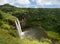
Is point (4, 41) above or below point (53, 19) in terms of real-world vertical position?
above

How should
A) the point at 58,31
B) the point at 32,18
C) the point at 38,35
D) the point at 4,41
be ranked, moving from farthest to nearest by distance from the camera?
the point at 32,18 < the point at 58,31 < the point at 38,35 < the point at 4,41

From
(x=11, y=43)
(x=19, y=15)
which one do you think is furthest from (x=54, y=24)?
(x=11, y=43)

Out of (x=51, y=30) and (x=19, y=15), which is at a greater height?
(x=19, y=15)

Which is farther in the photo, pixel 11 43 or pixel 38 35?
pixel 38 35

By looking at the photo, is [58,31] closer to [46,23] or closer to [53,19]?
[46,23]

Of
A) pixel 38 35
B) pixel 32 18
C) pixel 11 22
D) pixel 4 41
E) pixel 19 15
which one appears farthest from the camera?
pixel 32 18

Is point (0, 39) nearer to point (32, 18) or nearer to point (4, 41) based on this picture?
point (4, 41)

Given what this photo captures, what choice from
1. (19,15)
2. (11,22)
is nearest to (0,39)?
(11,22)

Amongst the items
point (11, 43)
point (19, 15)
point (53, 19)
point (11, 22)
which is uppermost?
point (11, 43)

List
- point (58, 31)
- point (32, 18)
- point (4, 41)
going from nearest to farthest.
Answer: point (4, 41) < point (58, 31) < point (32, 18)
